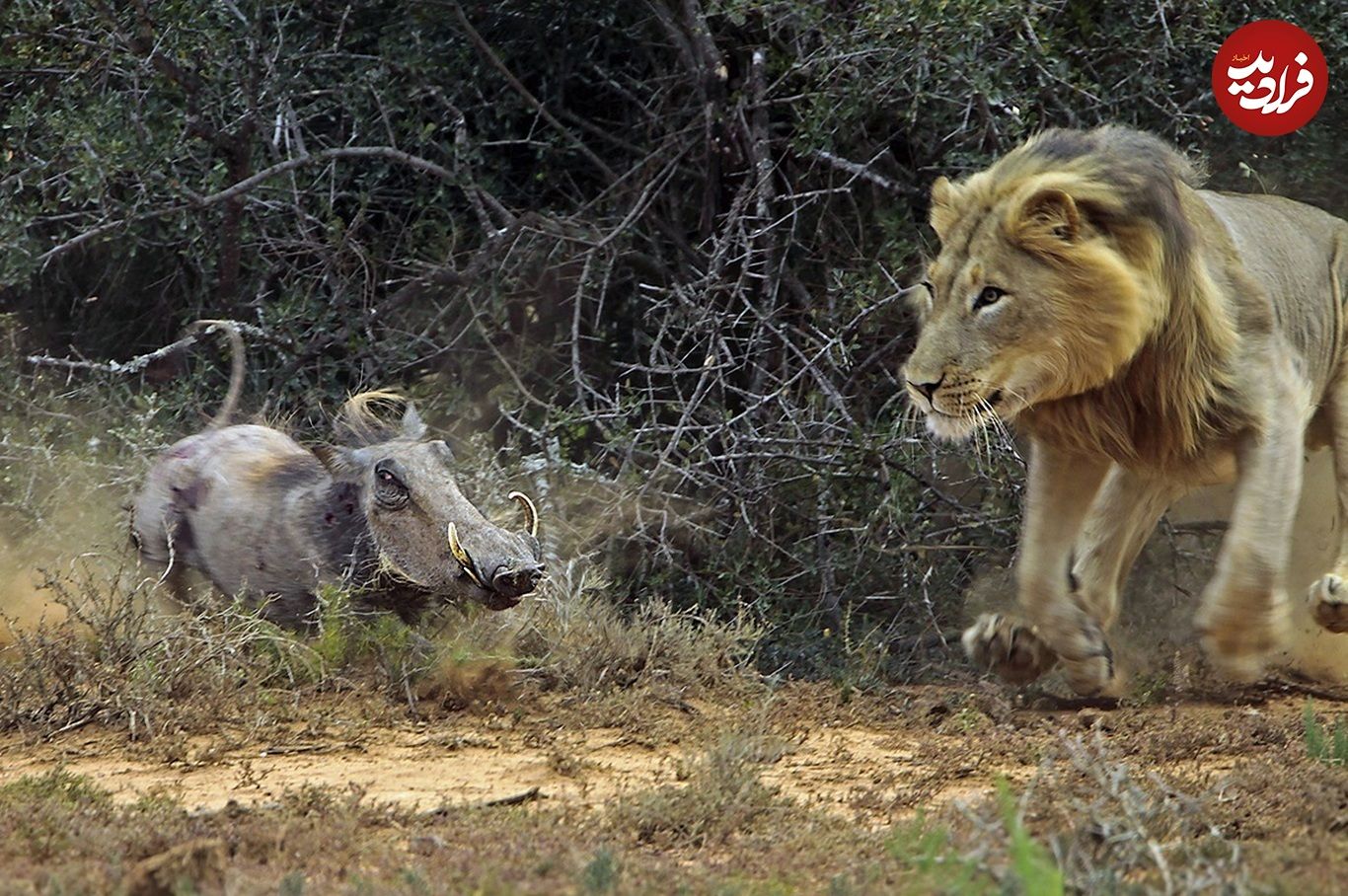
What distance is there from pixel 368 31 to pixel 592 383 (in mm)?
2067

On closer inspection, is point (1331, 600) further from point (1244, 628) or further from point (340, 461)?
point (340, 461)

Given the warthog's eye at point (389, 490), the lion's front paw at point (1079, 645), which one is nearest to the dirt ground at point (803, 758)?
the lion's front paw at point (1079, 645)

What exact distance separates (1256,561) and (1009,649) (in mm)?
972

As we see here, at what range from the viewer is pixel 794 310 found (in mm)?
8023

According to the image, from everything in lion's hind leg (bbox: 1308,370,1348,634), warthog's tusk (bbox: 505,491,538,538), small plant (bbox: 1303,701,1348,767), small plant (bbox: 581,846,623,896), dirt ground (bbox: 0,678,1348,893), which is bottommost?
dirt ground (bbox: 0,678,1348,893)

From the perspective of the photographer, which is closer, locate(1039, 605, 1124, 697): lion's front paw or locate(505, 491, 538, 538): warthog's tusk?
locate(1039, 605, 1124, 697): lion's front paw

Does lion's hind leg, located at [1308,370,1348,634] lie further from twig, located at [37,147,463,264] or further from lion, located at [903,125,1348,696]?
twig, located at [37,147,463,264]

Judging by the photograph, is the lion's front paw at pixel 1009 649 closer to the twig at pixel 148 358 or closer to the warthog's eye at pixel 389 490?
the warthog's eye at pixel 389 490

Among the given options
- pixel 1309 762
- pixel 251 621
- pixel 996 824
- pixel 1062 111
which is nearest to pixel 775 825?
pixel 996 824

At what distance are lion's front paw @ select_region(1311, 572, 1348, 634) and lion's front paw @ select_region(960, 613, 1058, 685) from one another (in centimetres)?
82

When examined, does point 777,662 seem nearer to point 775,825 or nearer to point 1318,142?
point 775,825

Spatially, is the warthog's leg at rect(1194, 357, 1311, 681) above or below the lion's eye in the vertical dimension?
below

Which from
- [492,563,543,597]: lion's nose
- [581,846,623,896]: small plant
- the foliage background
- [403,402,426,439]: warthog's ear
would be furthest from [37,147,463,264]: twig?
[581,846,623,896]: small plant

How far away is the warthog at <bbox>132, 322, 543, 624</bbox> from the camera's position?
5855 millimetres
